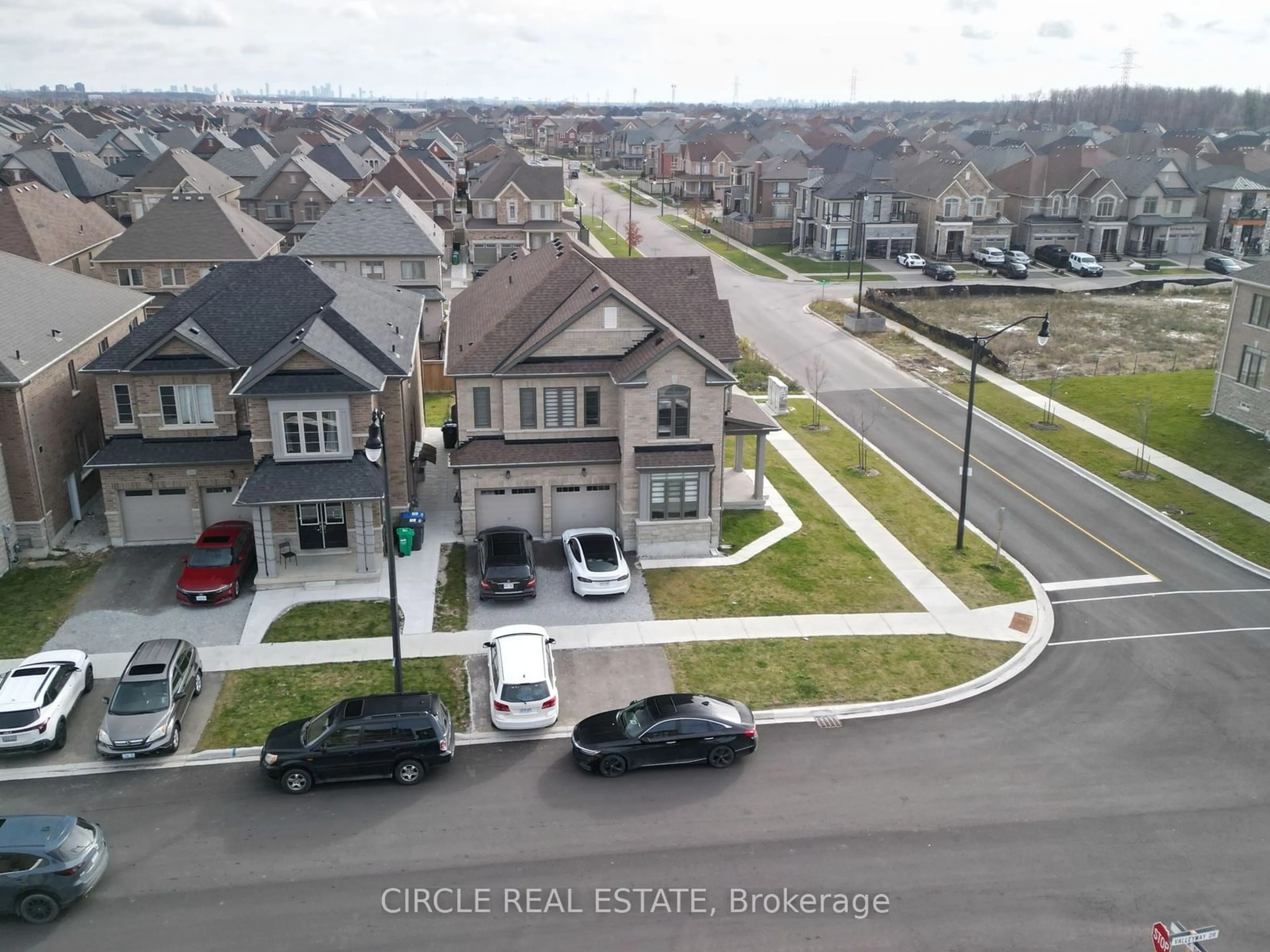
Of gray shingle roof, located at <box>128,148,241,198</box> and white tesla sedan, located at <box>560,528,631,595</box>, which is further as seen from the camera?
gray shingle roof, located at <box>128,148,241,198</box>

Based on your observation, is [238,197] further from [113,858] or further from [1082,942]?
[1082,942]

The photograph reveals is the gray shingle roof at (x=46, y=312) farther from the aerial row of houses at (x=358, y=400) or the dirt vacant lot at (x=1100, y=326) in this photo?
the dirt vacant lot at (x=1100, y=326)

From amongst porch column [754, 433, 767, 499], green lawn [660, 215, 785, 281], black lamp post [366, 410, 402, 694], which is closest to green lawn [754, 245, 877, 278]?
green lawn [660, 215, 785, 281]

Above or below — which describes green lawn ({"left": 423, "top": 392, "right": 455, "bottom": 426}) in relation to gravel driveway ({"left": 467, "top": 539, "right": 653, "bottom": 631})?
above

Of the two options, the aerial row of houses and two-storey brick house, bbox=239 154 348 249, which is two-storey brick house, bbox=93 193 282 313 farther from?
two-storey brick house, bbox=239 154 348 249

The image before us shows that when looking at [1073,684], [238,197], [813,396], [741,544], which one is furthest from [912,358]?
[238,197]

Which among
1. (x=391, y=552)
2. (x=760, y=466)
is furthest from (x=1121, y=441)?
(x=391, y=552)
